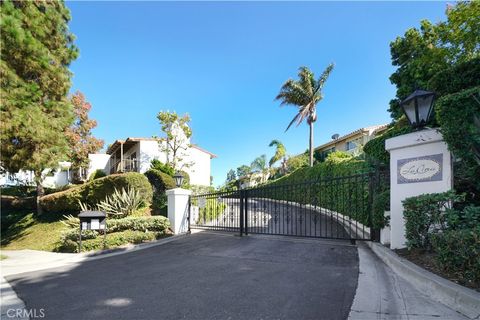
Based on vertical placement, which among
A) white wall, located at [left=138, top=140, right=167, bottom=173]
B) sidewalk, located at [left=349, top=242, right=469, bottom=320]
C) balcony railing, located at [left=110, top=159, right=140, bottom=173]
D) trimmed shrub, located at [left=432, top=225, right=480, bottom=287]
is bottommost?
sidewalk, located at [left=349, top=242, right=469, bottom=320]

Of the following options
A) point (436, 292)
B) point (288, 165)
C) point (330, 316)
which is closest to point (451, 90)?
point (436, 292)

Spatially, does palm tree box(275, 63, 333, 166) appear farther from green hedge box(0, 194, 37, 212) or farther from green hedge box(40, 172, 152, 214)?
green hedge box(0, 194, 37, 212)

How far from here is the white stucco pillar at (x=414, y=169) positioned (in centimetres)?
438

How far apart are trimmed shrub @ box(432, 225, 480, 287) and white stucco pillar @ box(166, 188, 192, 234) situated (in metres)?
8.17

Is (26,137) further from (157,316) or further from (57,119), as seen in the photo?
(157,316)

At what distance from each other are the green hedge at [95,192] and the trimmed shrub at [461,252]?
11.3m

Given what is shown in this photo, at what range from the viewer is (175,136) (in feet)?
76.2

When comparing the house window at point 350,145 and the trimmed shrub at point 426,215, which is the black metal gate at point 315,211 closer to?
the trimmed shrub at point 426,215

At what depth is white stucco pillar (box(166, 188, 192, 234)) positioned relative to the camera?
390 inches

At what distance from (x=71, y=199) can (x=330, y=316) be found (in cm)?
1577

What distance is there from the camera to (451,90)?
6.56 meters

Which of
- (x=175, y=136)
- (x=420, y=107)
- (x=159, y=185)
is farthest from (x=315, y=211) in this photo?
(x=175, y=136)

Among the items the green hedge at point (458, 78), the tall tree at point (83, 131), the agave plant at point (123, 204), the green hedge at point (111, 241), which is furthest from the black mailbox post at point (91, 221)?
the tall tree at point (83, 131)

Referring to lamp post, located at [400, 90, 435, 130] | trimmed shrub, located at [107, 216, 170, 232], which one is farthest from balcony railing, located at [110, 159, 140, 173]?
lamp post, located at [400, 90, 435, 130]
